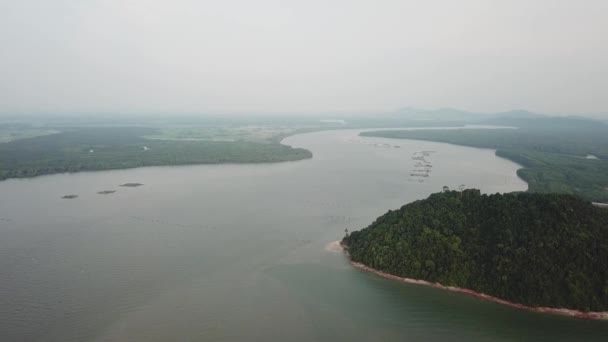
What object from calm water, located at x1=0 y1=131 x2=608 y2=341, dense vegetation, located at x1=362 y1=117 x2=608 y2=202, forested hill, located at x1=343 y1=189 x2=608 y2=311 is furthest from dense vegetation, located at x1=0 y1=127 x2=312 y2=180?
forested hill, located at x1=343 y1=189 x2=608 y2=311

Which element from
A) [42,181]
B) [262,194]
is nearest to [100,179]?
[42,181]

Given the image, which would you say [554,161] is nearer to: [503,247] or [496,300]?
[503,247]

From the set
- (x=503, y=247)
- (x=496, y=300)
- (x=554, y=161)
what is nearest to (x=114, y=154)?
(x=503, y=247)

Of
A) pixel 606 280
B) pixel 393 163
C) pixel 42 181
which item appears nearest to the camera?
pixel 606 280

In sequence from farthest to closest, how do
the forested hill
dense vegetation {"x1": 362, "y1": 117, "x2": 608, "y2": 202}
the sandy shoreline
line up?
dense vegetation {"x1": 362, "y1": 117, "x2": 608, "y2": 202}, the forested hill, the sandy shoreline

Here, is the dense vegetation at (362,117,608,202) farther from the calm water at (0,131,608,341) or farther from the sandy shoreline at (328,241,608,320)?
the sandy shoreline at (328,241,608,320)

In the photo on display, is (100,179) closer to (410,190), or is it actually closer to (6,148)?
(6,148)
